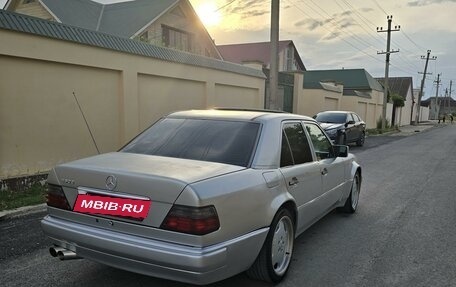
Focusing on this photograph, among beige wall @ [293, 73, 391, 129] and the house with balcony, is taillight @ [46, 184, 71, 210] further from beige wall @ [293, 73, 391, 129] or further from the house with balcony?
beige wall @ [293, 73, 391, 129]

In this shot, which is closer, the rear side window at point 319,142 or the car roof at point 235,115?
the car roof at point 235,115

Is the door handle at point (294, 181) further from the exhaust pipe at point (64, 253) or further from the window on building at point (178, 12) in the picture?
the window on building at point (178, 12)

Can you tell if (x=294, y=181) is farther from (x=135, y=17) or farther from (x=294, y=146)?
(x=135, y=17)

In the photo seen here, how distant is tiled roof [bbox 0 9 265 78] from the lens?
22.5 feet

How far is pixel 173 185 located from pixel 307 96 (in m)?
19.7

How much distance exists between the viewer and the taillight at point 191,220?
2.76 meters

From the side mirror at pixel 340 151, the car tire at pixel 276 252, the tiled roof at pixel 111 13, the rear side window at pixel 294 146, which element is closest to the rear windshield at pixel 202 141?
the rear side window at pixel 294 146

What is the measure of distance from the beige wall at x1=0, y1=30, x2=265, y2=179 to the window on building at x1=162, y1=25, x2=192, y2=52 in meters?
11.8

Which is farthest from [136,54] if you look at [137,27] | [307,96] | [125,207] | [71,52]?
[307,96]

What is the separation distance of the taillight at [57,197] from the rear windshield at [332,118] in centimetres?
1462

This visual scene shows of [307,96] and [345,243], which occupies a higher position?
[307,96]

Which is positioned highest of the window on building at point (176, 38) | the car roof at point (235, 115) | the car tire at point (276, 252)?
the window on building at point (176, 38)

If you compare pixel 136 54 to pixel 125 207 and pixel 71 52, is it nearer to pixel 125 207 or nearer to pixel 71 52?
pixel 71 52

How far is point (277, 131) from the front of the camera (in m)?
3.90
